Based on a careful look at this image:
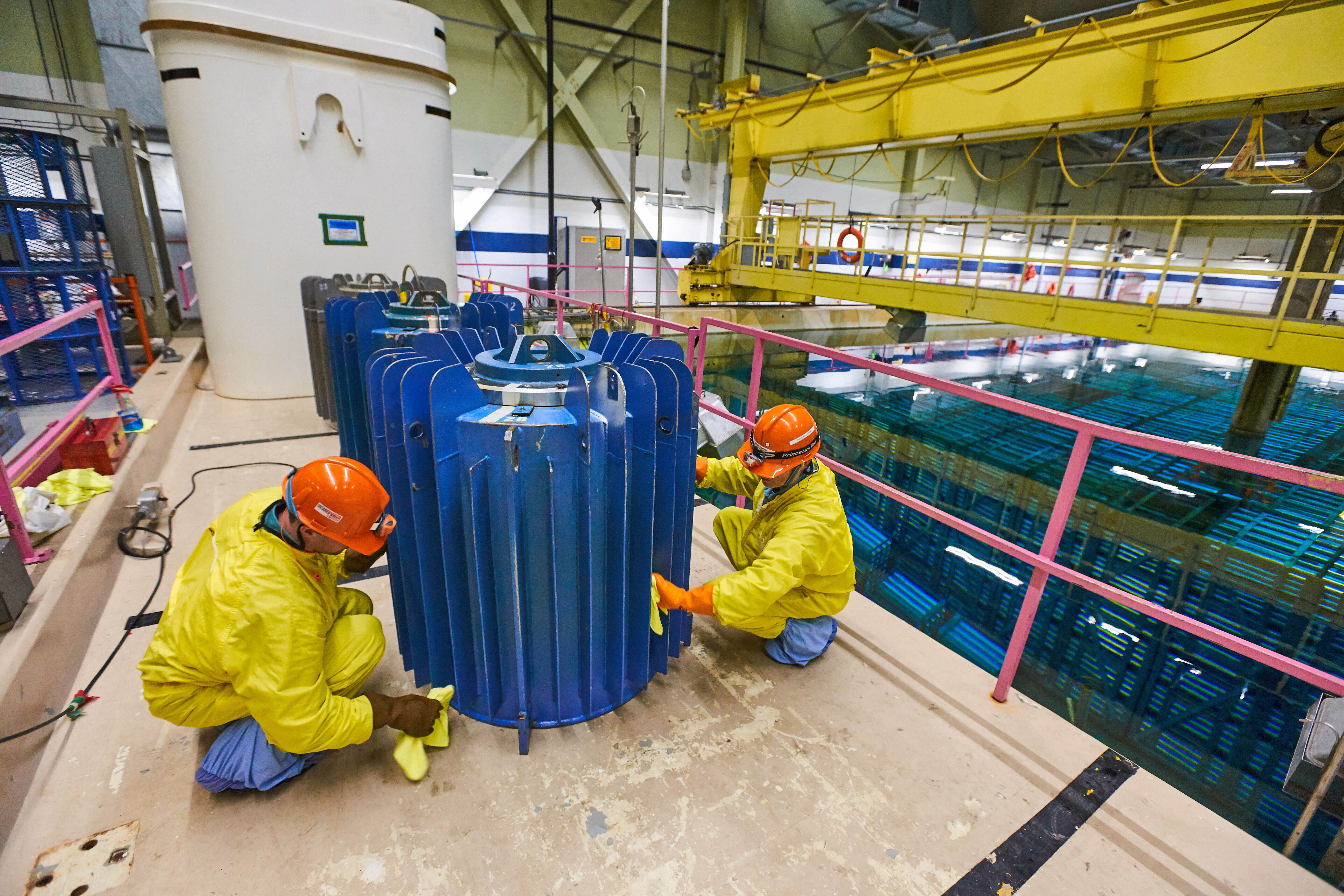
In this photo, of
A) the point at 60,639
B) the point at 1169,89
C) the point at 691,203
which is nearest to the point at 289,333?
the point at 60,639

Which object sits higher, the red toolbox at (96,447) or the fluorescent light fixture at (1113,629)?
the red toolbox at (96,447)

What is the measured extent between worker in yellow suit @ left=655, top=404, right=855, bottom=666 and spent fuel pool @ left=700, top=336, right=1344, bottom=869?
5.61 ft

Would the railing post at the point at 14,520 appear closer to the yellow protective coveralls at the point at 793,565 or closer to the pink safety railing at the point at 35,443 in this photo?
the pink safety railing at the point at 35,443

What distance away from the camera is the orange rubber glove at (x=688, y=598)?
2.03 meters

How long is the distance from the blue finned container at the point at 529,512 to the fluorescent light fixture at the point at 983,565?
3.28m

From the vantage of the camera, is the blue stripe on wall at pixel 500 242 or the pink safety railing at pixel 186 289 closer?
the pink safety railing at pixel 186 289

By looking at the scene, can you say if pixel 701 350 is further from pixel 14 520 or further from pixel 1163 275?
pixel 1163 275

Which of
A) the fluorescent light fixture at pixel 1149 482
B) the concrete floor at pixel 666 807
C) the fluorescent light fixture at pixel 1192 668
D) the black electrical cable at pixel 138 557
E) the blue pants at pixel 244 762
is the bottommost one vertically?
the fluorescent light fixture at pixel 1192 668

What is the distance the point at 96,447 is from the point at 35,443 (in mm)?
384

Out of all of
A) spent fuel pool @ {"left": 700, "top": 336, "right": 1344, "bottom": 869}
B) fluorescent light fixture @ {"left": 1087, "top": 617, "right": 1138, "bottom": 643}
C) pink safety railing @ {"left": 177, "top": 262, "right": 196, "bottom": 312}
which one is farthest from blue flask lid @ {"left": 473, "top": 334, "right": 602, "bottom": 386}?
pink safety railing @ {"left": 177, "top": 262, "right": 196, "bottom": 312}

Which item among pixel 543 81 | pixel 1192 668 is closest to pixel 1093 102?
pixel 1192 668

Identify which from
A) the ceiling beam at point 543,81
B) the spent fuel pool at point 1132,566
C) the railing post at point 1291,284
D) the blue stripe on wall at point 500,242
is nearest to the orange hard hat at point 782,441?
the spent fuel pool at point 1132,566

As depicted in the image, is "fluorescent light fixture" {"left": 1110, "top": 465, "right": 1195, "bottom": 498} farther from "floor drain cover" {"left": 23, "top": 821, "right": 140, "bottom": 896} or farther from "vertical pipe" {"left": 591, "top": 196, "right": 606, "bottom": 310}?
"floor drain cover" {"left": 23, "top": 821, "right": 140, "bottom": 896}

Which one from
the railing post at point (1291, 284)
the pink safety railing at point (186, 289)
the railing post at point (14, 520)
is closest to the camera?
the railing post at point (14, 520)
